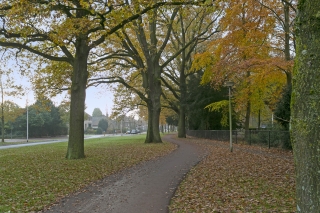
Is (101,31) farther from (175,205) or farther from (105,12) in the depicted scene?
(175,205)

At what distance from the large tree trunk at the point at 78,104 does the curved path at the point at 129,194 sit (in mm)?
4507

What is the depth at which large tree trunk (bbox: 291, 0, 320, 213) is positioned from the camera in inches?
120

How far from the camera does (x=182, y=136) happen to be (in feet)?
120

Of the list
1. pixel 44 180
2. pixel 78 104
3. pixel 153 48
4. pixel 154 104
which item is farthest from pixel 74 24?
pixel 154 104

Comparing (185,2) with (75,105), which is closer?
(185,2)

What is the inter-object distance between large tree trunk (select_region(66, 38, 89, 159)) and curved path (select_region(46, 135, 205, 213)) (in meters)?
4.51

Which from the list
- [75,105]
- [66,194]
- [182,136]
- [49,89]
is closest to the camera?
[66,194]

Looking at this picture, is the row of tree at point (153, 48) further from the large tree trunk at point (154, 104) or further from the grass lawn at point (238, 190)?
the grass lawn at point (238, 190)

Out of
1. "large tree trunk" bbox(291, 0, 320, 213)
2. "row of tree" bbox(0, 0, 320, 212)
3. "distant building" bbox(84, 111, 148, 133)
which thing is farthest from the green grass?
"distant building" bbox(84, 111, 148, 133)

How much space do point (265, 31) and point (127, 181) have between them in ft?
39.4

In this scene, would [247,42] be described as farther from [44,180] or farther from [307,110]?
[307,110]

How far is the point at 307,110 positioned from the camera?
122 inches

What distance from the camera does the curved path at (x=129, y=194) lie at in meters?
6.57

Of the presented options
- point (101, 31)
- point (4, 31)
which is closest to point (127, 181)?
point (101, 31)
